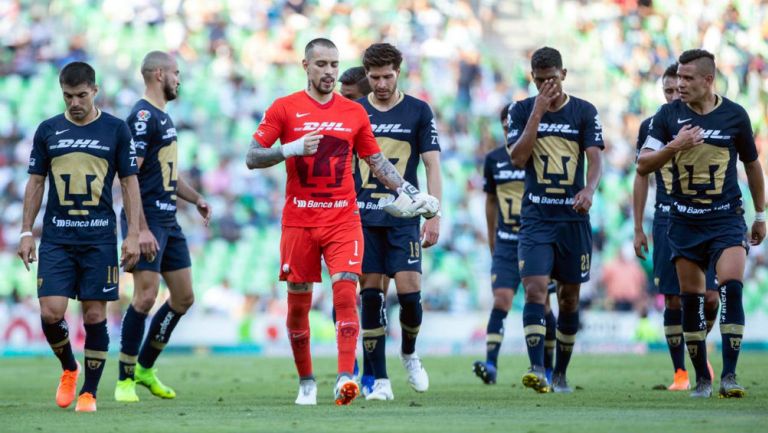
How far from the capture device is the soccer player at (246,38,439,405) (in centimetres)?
928

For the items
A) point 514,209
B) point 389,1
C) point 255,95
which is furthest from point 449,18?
point 514,209

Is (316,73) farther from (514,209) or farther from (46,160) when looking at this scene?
(514,209)

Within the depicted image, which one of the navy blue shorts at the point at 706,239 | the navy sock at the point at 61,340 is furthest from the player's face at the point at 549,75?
the navy sock at the point at 61,340

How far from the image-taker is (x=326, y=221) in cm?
935

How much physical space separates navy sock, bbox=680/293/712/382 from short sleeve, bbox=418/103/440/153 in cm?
238

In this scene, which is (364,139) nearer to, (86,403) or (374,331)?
(374,331)

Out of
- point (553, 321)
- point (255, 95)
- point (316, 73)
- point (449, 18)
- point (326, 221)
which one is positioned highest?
point (449, 18)

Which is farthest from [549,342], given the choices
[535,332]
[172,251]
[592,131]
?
[172,251]

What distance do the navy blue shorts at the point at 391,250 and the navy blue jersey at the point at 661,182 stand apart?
2.32 metres

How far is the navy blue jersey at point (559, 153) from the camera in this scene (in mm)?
11039

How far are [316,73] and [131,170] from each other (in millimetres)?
1558

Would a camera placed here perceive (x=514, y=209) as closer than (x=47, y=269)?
No

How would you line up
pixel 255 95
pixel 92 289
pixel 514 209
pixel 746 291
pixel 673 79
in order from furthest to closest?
1. pixel 255 95
2. pixel 746 291
3. pixel 514 209
4. pixel 673 79
5. pixel 92 289

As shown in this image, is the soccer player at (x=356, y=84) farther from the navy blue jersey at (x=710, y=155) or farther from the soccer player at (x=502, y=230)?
the navy blue jersey at (x=710, y=155)
